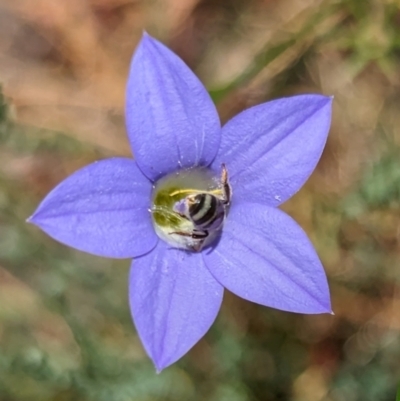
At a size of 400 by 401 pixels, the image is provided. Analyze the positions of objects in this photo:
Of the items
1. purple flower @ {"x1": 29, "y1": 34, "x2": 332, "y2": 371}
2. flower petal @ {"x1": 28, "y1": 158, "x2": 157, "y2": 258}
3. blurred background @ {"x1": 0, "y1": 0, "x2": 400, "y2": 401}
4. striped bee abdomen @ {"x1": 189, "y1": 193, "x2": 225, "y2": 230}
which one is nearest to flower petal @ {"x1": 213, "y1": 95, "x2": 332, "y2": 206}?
purple flower @ {"x1": 29, "y1": 34, "x2": 332, "y2": 371}

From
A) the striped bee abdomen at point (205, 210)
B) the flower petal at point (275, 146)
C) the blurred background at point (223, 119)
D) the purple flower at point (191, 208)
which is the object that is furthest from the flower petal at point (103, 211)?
the blurred background at point (223, 119)

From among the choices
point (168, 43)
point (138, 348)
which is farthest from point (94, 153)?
point (138, 348)

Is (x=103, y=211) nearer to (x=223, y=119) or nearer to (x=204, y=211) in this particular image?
(x=204, y=211)

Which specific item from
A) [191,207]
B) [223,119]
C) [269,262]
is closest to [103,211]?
[191,207]

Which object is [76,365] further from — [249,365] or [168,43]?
[168,43]

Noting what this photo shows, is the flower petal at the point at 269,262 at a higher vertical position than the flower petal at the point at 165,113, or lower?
lower

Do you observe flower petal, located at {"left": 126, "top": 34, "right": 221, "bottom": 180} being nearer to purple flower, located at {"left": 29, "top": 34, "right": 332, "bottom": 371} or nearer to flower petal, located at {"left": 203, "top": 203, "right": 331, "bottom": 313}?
purple flower, located at {"left": 29, "top": 34, "right": 332, "bottom": 371}

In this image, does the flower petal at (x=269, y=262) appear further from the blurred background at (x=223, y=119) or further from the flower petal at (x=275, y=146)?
the blurred background at (x=223, y=119)
